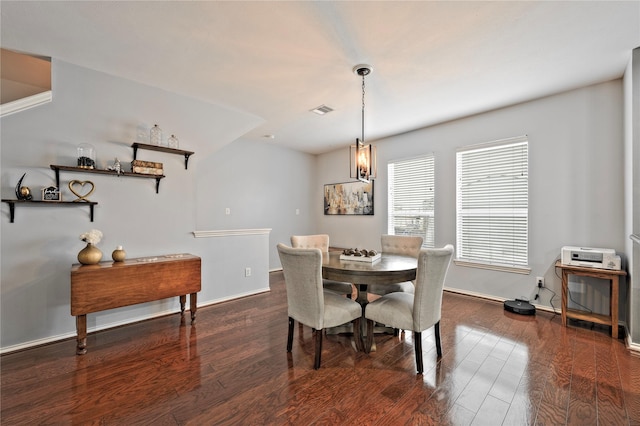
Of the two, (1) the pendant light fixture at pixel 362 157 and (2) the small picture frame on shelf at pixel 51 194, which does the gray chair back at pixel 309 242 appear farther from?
(2) the small picture frame on shelf at pixel 51 194

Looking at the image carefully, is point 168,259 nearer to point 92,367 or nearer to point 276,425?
point 92,367

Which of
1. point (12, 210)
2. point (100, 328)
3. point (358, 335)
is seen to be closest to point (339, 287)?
point (358, 335)

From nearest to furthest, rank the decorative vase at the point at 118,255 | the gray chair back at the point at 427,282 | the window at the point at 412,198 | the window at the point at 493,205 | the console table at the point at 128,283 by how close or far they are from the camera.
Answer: the gray chair back at the point at 427,282, the console table at the point at 128,283, the decorative vase at the point at 118,255, the window at the point at 493,205, the window at the point at 412,198

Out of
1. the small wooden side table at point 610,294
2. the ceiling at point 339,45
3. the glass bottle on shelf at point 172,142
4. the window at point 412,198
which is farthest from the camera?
the window at point 412,198

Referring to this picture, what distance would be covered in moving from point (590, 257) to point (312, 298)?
2862 millimetres

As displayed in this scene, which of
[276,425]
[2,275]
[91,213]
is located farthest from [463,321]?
[2,275]

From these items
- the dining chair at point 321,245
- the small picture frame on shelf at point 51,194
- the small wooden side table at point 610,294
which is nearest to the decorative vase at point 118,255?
the small picture frame on shelf at point 51,194

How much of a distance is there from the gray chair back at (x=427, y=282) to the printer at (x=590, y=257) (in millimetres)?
1761

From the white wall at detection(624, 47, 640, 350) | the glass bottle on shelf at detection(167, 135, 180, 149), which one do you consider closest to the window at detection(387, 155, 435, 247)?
the white wall at detection(624, 47, 640, 350)

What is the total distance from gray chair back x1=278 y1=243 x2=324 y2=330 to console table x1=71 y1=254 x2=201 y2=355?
1.38m

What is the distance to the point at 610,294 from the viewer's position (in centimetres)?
279

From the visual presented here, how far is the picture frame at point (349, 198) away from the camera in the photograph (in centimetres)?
528

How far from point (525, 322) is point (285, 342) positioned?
8.44ft

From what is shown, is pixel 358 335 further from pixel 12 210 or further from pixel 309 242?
pixel 12 210
